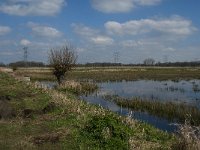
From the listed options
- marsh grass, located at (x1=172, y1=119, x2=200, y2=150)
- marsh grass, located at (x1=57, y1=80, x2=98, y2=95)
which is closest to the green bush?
marsh grass, located at (x1=172, y1=119, x2=200, y2=150)

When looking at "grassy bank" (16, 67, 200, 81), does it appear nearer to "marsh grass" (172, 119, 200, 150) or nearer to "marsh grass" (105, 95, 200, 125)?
"marsh grass" (105, 95, 200, 125)

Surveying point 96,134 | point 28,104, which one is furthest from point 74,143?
point 28,104

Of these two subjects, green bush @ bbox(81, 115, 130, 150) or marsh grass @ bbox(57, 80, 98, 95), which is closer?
green bush @ bbox(81, 115, 130, 150)

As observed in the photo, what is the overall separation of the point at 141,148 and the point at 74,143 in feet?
6.45

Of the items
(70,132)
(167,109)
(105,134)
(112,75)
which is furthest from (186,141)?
(112,75)

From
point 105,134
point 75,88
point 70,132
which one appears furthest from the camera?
point 75,88

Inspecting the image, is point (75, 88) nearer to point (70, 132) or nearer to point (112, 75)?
point (70, 132)

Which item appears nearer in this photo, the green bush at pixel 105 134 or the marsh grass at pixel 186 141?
the marsh grass at pixel 186 141

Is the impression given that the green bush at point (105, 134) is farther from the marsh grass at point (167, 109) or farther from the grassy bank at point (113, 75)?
the grassy bank at point (113, 75)

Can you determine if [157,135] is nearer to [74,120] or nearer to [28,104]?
[74,120]

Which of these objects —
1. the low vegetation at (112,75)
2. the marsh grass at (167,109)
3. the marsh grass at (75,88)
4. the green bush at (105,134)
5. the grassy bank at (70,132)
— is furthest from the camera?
the low vegetation at (112,75)

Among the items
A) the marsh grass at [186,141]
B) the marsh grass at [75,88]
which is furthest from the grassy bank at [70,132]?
the marsh grass at [75,88]

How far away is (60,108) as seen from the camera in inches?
735

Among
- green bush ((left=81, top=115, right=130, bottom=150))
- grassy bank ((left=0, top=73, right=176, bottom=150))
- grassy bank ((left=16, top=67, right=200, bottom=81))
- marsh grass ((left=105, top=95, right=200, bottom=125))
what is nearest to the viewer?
green bush ((left=81, top=115, right=130, bottom=150))
